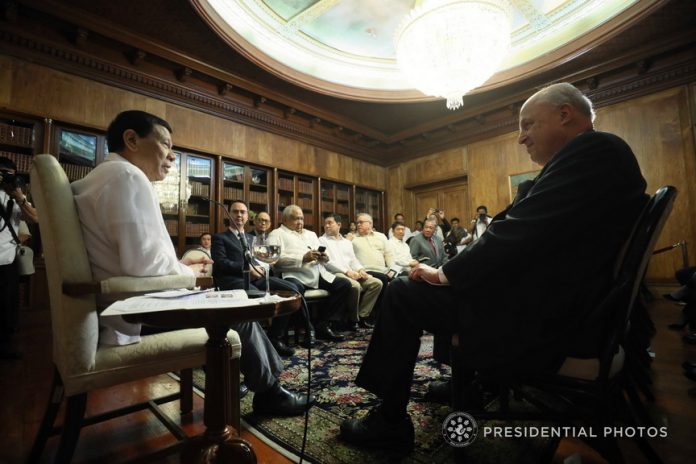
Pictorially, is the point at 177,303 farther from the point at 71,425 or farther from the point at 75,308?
the point at 71,425

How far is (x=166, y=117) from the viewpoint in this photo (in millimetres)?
4695

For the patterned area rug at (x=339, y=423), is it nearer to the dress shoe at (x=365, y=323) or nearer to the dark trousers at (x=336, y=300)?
the dark trousers at (x=336, y=300)

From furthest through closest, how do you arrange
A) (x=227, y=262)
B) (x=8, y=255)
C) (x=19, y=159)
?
(x=19, y=159)
(x=227, y=262)
(x=8, y=255)

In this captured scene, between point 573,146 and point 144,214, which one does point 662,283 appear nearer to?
point 573,146

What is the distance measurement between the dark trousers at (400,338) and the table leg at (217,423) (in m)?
0.47

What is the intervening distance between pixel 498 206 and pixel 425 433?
570 centimetres

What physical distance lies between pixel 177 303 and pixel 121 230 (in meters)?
0.33

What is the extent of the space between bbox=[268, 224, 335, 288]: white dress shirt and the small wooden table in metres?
2.15

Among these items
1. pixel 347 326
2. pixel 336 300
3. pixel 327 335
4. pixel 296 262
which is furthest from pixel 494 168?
pixel 327 335

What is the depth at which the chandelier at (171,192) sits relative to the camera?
448 centimetres

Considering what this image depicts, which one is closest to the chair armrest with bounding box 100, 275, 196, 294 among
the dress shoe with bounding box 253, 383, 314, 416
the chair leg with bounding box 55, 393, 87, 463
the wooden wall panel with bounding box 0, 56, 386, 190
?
the chair leg with bounding box 55, 393, 87, 463

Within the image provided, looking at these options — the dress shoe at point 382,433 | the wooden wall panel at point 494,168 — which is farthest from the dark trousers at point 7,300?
the wooden wall panel at point 494,168

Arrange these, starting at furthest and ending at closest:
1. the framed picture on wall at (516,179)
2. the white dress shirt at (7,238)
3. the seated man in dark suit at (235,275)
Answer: the framed picture on wall at (516,179)
the seated man in dark suit at (235,275)
the white dress shirt at (7,238)

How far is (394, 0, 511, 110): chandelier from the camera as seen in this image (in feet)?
11.7
